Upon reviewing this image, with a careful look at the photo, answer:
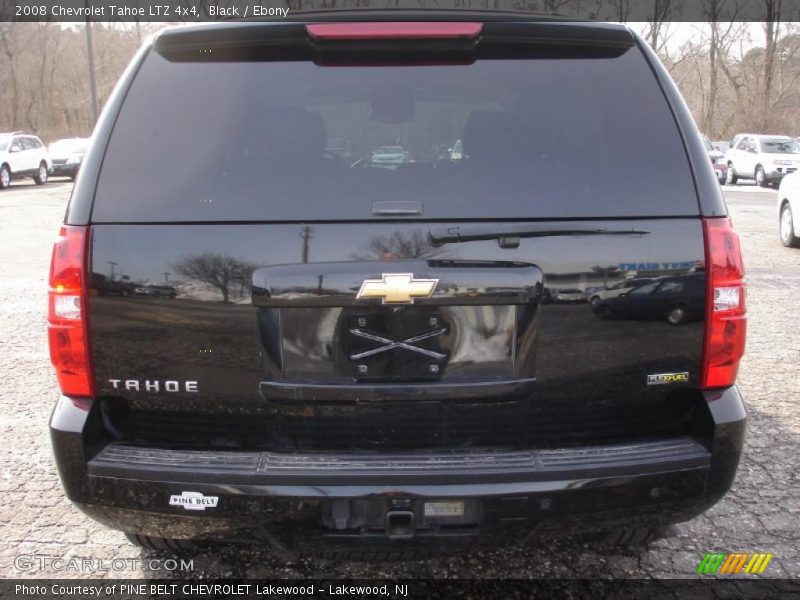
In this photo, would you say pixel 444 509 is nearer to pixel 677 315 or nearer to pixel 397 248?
pixel 397 248

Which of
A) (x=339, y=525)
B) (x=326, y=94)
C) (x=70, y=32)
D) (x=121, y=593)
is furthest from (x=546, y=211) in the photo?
(x=70, y=32)

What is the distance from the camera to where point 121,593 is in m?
2.47

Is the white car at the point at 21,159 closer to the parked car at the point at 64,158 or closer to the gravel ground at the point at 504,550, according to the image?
the parked car at the point at 64,158

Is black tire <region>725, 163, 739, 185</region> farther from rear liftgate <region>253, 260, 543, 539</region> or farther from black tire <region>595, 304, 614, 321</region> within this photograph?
rear liftgate <region>253, 260, 543, 539</region>

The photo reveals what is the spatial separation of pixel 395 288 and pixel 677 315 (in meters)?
0.88

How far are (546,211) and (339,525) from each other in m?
1.12

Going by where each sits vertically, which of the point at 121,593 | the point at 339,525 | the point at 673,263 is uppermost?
the point at 673,263

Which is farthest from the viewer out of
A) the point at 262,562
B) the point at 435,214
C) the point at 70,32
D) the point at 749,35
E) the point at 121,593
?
the point at 70,32

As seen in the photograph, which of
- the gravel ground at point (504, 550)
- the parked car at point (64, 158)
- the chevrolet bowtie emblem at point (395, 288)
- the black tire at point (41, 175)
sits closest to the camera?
the chevrolet bowtie emblem at point (395, 288)

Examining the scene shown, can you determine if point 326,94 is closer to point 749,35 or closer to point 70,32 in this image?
point 749,35

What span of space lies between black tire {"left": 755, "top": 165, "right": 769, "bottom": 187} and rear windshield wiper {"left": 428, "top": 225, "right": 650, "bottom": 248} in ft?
85.7

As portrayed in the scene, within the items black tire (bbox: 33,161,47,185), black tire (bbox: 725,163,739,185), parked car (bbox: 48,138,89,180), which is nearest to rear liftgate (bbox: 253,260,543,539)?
black tire (bbox: 33,161,47,185)

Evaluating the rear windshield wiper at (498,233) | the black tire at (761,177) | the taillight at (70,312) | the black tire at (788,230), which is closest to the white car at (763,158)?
the black tire at (761,177)

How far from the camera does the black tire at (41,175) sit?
24.8 metres
